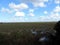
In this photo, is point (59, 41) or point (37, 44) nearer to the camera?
point (59, 41)

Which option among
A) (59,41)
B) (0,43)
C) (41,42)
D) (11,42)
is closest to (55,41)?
(59,41)

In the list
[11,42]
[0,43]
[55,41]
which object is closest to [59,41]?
[55,41]

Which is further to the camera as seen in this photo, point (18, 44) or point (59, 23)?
point (59, 23)

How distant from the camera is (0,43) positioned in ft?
39.6

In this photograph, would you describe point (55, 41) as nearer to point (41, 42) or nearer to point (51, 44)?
point (51, 44)

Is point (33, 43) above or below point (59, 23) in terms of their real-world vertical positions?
below

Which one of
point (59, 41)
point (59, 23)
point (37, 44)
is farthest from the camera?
point (59, 23)

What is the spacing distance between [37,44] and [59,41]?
5.48 feet

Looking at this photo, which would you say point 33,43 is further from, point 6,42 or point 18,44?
point 6,42

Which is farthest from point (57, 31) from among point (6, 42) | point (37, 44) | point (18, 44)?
point (6, 42)

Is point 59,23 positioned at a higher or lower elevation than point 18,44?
higher

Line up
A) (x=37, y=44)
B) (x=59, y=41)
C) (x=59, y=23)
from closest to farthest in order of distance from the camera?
(x=59, y=41), (x=37, y=44), (x=59, y=23)

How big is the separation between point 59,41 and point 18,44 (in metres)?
2.92

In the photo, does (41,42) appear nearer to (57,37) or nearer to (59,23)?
(57,37)
